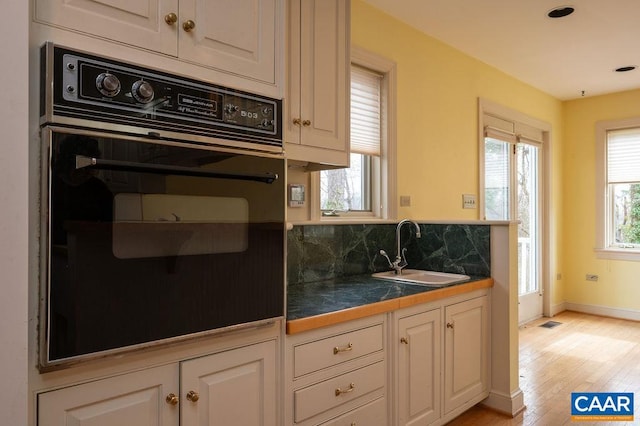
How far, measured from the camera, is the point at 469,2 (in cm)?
305

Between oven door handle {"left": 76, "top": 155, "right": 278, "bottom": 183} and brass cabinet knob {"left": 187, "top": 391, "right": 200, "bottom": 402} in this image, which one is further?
brass cabinet knob {"left": 187, "top": 391, "right": 200, "bottom": 402}

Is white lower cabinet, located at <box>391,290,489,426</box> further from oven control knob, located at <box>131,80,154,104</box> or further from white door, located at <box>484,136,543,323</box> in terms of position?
white door, located at <box>484,136,543,323</box>

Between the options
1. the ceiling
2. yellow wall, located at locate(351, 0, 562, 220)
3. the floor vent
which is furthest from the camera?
the floor vent

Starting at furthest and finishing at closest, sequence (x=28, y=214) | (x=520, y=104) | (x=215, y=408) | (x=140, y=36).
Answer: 1. (x=520, y=104)
2. (x=215, y=408)
3. (x=140, y=36)
4. (x=28, y=214)

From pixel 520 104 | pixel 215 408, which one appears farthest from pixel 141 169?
pixel 520 104

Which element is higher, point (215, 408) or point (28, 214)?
point (28, 214)

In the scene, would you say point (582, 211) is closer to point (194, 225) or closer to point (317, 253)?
point (317, 253)

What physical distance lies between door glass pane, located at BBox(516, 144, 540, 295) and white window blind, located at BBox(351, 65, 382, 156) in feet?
8.29

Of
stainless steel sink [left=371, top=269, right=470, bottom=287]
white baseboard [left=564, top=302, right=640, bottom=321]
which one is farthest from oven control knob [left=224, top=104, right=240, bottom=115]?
white baseboard [left=564, top=302, right=640, bottom=321]

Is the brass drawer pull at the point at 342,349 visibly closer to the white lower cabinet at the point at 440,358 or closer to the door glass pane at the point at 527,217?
the white lower cabinet at the point at 440,358

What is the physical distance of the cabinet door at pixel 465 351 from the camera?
249 cm

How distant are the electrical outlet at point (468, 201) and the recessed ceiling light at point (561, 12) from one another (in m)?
1.54

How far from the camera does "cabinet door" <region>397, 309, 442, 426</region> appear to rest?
7.11 ft

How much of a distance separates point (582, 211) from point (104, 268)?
587 centimetres
